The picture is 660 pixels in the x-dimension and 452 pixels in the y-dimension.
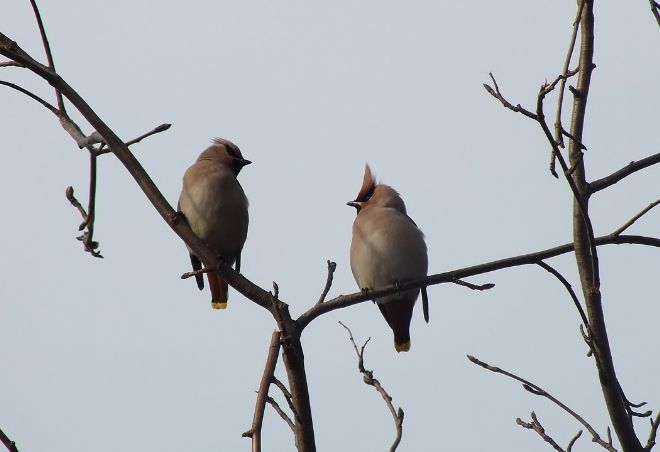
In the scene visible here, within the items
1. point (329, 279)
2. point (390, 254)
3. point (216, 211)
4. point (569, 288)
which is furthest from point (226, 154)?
point (569, 288)

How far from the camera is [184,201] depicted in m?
5.30

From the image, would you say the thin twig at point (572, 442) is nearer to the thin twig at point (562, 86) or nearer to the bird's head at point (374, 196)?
the thin twig at point (562, 86)

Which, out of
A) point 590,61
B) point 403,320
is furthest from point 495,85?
point 403,320

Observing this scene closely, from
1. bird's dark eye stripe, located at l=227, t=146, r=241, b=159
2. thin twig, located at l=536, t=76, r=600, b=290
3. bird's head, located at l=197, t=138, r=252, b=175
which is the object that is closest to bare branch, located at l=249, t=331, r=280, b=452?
thin twig, located at l=536, t=76, r=600, b=290

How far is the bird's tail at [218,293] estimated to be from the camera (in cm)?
536

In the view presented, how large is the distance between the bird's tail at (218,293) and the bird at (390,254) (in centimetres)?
80

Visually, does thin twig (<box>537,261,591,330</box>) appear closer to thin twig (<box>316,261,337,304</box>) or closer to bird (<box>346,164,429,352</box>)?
thin twig (<box>316,261,337,304</box>)

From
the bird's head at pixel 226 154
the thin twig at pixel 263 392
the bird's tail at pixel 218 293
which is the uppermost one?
the bird's head at pixel 226 154

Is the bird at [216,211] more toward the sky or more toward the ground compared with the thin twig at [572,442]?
more toward the sky

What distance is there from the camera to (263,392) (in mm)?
1770

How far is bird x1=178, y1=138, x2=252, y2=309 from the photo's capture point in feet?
16.8

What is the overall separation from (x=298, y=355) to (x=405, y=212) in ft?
12.8

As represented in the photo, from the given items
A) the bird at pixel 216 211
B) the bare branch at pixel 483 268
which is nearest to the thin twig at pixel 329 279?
the bare branch at pixel 483 268

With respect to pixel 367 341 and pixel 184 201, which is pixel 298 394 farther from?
pixel 184 201
